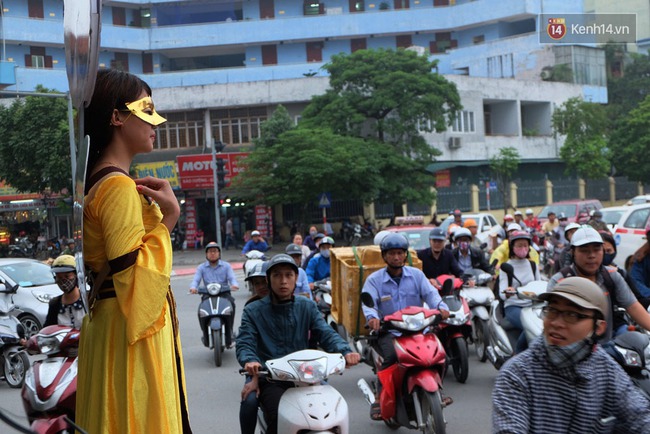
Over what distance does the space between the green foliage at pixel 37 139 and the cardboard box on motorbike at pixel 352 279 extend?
2198 centimetres

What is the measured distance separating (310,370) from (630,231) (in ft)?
46.3

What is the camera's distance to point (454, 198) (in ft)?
143

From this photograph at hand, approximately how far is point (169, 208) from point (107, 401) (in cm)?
66

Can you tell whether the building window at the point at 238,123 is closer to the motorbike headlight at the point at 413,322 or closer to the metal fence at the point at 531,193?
the metal fence at the point at 531,193

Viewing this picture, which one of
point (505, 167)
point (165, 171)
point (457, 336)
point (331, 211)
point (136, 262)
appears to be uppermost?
point (165, 171)

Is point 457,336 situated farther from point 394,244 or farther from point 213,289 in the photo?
point 213,289

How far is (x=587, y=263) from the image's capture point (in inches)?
232

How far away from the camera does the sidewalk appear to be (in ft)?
103

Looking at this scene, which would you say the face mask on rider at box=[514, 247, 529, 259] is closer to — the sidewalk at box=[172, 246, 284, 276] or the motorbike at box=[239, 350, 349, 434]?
the motorbike at box=[239, 350, 349, 434]

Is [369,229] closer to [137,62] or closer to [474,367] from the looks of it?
[137,62]

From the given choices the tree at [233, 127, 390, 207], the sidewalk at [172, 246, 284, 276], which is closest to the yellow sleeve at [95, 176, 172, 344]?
the sidewalk at [172, 246, 284, 276]

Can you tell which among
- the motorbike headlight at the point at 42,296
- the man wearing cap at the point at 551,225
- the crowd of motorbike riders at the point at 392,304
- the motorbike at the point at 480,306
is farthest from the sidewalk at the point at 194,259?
the crowd of motorbike riders at the point at 392,304

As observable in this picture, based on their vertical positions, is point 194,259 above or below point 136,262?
below

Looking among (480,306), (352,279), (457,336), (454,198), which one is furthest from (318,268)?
(454,198)
